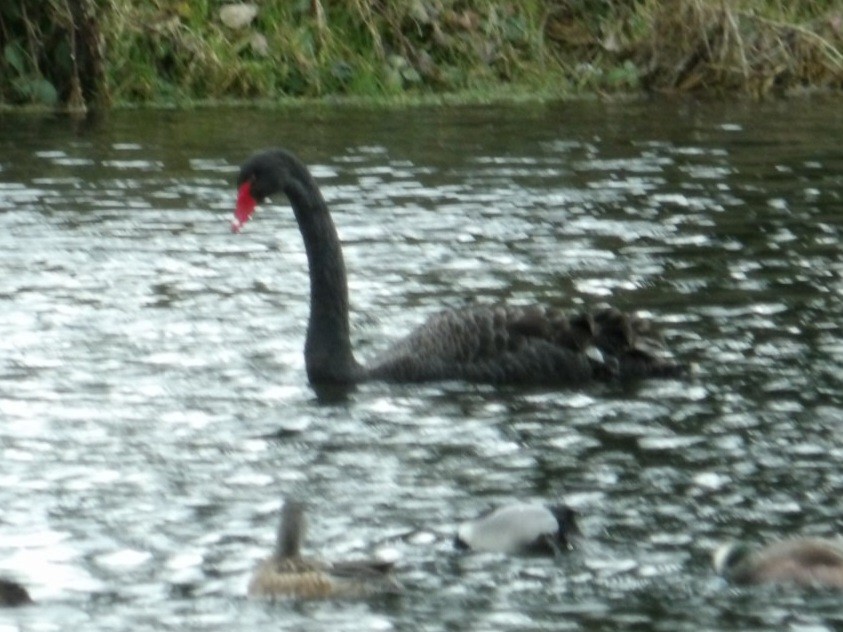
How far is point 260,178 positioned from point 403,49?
13552mm

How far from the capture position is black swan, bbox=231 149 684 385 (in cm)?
1048

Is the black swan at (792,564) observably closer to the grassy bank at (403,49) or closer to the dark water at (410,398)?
the dark water at (410,398)

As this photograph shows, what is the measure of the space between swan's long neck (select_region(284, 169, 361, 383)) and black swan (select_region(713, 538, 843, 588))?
358 centimetres

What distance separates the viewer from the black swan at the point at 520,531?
7586 mm

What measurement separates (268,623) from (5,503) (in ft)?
5.70

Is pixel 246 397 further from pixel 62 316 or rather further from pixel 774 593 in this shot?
pixel 774 593

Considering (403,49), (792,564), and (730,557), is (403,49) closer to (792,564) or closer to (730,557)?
(730,557)

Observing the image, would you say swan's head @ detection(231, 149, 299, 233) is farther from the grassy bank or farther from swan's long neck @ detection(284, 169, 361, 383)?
the grassy bank

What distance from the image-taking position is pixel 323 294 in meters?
10.8

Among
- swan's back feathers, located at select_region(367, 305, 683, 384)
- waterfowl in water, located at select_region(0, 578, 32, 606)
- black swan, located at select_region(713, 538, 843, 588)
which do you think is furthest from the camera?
swan's back feathers, located at select_region(367, 305, 683, 384)

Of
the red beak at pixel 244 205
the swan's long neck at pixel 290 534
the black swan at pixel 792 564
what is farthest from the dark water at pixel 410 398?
the red beak at pixel 244 205

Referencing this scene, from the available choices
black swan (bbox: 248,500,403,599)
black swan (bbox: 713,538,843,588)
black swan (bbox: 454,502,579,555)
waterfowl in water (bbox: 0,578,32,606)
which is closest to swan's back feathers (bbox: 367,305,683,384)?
black swan (bbox: 454,502,579,555)

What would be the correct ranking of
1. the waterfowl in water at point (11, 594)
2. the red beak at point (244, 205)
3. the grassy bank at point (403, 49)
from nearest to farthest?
the waterfowl in water at point (11, 594) < the red beak at point (244, 205) < the grassy bank at point (403, 49)

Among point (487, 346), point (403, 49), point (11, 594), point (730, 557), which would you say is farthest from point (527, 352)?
point (403, 49)
